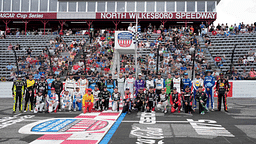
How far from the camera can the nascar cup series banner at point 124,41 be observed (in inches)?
669

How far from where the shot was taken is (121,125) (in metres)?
8.12

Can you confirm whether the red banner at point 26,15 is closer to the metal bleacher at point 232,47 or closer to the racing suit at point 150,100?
the metal bleacher at point 232,47

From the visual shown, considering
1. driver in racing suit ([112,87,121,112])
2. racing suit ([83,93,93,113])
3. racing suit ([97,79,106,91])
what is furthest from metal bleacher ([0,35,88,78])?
driver in racing suit ([112,87,121,112])

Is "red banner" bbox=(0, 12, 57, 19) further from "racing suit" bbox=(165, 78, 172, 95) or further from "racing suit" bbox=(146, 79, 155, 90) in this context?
"racing suit" bbox=(165, 78, 172, 95)

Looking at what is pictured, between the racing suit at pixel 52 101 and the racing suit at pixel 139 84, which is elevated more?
the racing suit at pixel 139 84

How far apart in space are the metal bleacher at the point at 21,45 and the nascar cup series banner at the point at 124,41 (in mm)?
11429

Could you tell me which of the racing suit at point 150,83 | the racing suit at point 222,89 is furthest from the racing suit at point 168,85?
the racing suit at point 222,89

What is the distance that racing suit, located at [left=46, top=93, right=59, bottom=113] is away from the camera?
11.5 m

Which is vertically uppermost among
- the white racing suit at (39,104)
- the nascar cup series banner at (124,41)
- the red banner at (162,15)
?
the red banner at (162,15)

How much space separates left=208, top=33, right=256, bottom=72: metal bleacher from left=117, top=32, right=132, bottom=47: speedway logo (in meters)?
9.14

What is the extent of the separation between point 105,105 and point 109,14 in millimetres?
22484

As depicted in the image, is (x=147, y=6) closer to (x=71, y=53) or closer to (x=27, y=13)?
(x=71, y=53)

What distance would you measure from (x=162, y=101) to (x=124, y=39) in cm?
696

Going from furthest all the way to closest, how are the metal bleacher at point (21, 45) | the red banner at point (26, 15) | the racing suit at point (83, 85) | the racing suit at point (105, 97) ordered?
the red banner at point (26, 15), the metal bleacher at point (21, 45), the racing suit at point (83, 85), the racing suit at point (105, 97)
